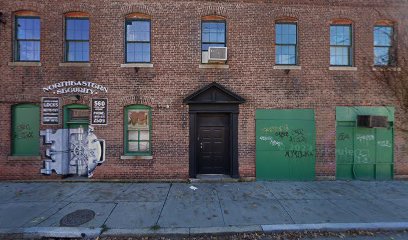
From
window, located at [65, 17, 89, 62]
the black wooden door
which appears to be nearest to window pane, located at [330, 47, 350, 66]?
the black wooden door

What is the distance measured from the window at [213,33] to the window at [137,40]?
2295 mm

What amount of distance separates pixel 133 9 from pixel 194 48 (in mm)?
2888

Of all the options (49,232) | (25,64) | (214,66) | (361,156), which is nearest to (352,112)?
(361,156)

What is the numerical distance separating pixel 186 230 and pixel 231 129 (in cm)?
472

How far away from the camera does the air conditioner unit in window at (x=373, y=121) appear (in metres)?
8.88

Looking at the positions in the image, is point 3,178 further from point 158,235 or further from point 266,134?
point 266,134

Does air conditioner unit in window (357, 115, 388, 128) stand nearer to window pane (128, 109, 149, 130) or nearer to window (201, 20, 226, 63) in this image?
window (201, 20, 226, 63)

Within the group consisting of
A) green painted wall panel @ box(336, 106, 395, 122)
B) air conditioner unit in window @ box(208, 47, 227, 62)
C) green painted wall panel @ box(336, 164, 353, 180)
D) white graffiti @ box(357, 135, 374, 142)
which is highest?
air conditioner unit in window @ box(208, 47, 227, 62)

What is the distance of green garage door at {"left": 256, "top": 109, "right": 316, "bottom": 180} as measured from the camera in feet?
30.2

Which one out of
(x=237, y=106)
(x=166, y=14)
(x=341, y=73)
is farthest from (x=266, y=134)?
(x=166, y=14)

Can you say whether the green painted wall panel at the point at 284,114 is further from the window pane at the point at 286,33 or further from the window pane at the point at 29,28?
the window pane at the point at 29,28

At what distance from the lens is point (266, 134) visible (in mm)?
9242

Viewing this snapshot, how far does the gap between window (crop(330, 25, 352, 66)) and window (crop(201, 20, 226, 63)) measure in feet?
15.1

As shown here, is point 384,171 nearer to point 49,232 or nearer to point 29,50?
point 49,232
